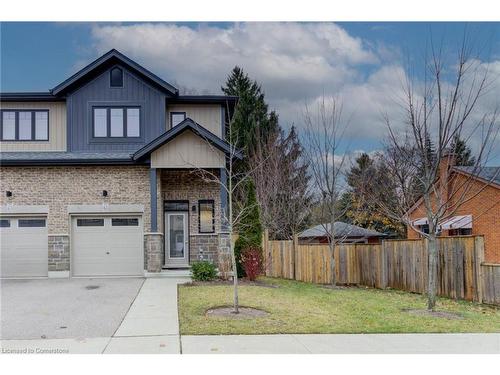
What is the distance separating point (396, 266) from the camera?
1802cm

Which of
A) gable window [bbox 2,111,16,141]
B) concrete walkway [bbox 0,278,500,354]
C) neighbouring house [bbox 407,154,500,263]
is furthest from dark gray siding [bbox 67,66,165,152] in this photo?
concrete walkway [bbox 0,278,500,354]

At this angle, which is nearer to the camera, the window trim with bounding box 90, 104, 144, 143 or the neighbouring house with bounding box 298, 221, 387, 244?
the window trim with bounding box 90, 104, 144, 143

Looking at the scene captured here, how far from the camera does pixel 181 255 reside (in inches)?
813

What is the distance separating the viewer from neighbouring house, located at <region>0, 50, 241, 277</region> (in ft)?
63.3

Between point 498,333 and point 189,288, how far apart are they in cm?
827

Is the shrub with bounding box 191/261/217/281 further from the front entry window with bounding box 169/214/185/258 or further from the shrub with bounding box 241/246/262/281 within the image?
the front entry window with bounding box 169/214/185/258

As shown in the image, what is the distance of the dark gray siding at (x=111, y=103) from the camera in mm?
20736

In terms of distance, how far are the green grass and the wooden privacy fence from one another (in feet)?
1.86

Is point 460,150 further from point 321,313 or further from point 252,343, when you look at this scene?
point 252,343

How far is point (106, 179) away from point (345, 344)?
515 inches

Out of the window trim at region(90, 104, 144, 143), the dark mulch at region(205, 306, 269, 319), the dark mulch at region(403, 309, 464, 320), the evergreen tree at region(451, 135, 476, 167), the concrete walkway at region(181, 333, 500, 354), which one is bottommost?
the dark mulch at region(403, 309, 464, 320)

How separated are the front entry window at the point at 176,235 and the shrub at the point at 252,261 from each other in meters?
3.33

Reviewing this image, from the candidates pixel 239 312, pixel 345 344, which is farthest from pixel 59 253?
pixel 345 344

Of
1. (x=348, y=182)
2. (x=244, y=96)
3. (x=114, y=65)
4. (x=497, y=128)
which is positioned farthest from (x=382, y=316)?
(x=244, y=96)
